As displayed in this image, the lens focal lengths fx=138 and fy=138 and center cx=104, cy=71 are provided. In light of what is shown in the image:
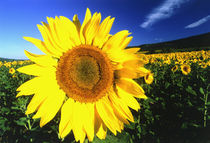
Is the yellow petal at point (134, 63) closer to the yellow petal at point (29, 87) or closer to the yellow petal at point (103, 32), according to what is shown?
the yellow petal at point (103, 32)

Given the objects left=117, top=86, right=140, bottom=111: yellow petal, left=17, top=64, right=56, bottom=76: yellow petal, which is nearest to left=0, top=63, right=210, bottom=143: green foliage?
left=17, top=64, right=56, bottom=76: yellow petal

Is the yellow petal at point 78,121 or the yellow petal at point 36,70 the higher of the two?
the yellow petal at point 36,70

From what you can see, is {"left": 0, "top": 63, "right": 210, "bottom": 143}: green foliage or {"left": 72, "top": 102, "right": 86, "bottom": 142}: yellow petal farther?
{"left": 0, "top": 63, "right": 210, "bottom": 143}: green foliage

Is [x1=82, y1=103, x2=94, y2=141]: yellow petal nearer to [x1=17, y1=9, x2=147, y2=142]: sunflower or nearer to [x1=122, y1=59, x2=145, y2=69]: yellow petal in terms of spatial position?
[x1=17, y1=9, x2=147, y2=142]: sunflower

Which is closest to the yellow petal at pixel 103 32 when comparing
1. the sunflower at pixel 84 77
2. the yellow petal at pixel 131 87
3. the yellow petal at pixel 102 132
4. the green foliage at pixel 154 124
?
the sunflower at pixel 84 77

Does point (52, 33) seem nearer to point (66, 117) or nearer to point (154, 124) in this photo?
point (66, 117)

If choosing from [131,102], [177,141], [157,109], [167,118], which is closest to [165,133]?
[177,141]

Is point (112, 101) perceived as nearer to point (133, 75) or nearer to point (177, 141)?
point (133, 75)

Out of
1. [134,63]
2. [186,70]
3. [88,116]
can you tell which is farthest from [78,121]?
[186,70]

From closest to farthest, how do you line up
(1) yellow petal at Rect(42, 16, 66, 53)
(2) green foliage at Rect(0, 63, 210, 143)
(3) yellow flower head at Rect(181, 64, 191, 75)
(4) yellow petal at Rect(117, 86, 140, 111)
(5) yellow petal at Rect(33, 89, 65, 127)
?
(1) yellow petal at Rect(42, 16, 66, 53) → (5) yellow petal at Rect(33, 89, 65, 127) → (4) yellow petal at Rect(117, 86, 140, 111) → (2) green foliage at Rect(0, 63, 210, 143) → (3) yellow flower head at Rect(181, 64, 191, 75)
